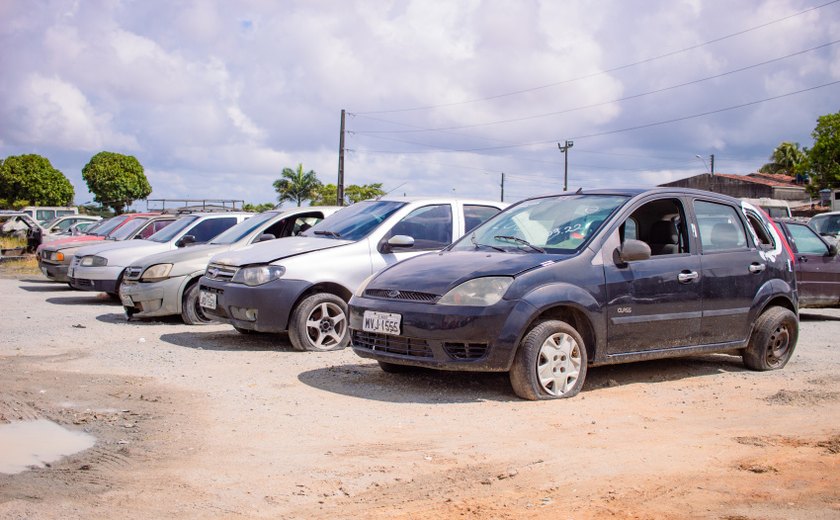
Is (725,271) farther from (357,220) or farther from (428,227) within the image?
(357,220)

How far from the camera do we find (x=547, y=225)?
768 centimetres

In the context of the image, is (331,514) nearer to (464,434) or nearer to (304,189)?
(464,434)

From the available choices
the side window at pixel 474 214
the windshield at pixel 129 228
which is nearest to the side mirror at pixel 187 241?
the side window at pixel 474 214

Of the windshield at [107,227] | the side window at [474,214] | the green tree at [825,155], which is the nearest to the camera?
the side window at [474,214]

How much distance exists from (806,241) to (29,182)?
74.8 metres

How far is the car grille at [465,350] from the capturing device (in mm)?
6628

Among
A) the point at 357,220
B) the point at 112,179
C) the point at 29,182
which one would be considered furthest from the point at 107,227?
the point at 112,179

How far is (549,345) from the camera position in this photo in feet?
22.1

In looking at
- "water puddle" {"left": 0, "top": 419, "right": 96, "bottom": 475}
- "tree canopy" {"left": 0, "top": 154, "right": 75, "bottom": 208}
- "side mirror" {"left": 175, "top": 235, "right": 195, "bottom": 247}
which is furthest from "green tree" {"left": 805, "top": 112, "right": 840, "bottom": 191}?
"tree canopy" {"left": 0, "top": 154, "right": 75, "bottom": 208}

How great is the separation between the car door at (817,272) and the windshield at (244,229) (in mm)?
7882

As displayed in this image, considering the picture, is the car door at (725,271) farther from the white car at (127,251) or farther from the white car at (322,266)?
the white car at (127,251)

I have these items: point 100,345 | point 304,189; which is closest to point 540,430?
point 100,345

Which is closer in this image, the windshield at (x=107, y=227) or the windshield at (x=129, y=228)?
the windshield at (x=129, y=228)

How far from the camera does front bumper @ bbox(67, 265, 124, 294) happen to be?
15.1 metres
